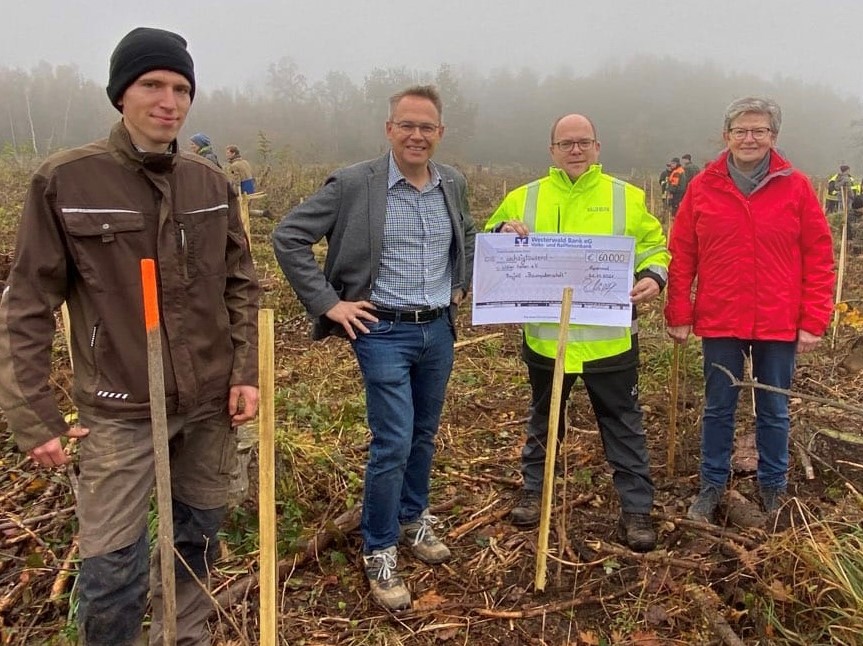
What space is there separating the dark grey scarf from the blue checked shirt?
55.4 inches

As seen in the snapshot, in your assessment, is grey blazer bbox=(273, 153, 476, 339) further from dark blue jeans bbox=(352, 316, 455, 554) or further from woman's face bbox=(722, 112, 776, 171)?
woman's face bbox=(722, 112, 776, 171)

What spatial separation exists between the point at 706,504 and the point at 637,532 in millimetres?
465

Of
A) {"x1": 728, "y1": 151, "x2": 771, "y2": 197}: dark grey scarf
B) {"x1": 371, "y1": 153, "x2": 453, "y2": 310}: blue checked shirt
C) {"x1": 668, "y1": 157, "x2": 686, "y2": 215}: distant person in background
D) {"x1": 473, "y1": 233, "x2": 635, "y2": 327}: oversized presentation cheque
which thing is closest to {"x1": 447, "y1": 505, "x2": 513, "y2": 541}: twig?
{"x1": 473, "y1": 233, "x2": 635, "y2": 327}: oversized presentation cheque

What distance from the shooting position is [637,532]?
9.81ft

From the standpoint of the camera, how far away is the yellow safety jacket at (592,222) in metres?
2.86

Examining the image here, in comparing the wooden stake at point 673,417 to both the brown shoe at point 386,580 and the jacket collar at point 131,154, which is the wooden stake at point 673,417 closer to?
the brown shoe at point 386,580

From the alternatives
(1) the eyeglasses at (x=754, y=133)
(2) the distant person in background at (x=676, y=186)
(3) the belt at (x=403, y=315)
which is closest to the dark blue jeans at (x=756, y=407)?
(1) the eyeglasses at (x=754, y=133)

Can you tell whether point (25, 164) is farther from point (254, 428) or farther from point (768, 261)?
point (768, 261)

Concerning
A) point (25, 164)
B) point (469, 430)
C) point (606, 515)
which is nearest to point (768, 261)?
point (606, 515)

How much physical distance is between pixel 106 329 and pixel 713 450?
2.82m

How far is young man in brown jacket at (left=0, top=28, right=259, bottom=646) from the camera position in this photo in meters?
1.75

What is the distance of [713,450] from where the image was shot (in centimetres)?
322

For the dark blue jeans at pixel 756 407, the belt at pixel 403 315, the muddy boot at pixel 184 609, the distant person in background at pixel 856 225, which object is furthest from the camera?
the distant person in background at pixel 856 225

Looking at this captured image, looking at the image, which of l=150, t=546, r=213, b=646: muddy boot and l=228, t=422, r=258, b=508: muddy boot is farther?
l=228, t=422, r=258, b=508: muddy boot
